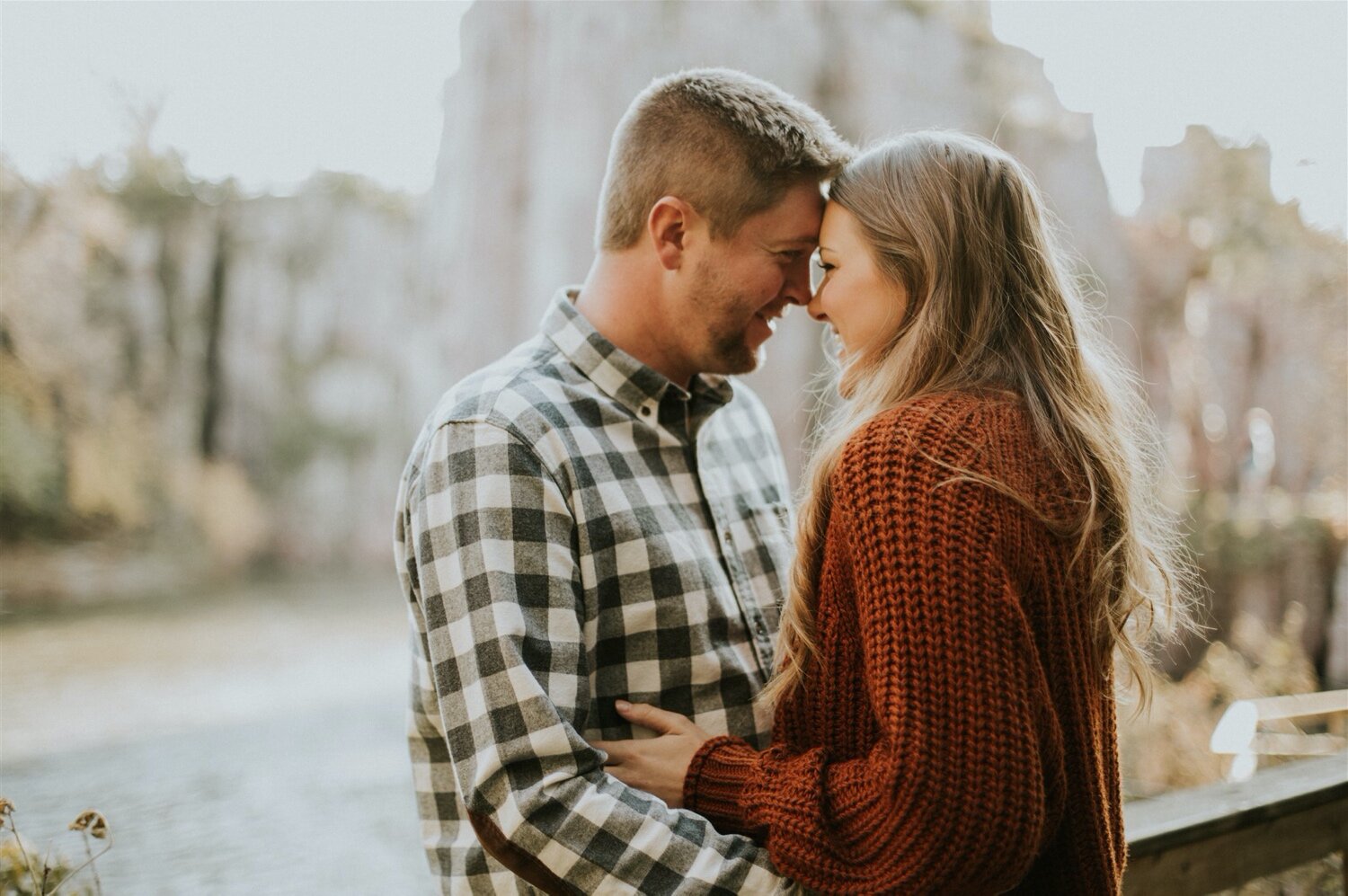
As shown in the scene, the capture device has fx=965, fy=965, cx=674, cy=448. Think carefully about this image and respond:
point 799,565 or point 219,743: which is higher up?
point 799,565

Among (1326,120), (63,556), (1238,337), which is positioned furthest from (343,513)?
(1326,120)

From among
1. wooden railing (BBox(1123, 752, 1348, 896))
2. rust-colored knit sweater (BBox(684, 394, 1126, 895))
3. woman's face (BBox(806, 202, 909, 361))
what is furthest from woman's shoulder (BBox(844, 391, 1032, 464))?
wooden railing (BBox(1123, 752, 1348, 896))

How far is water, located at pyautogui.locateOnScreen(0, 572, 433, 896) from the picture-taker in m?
A: 4.00

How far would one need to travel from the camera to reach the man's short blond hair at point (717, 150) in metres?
1.29

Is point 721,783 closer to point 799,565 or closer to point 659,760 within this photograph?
point 659,760

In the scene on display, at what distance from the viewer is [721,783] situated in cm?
103

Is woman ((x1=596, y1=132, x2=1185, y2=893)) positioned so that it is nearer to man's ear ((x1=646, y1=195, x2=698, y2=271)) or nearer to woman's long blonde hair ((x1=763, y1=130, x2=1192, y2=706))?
woman's long blonde hair ((x1=763, y1=130, x2=1192, y2=706))

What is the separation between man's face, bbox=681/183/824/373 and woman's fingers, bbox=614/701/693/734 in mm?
486

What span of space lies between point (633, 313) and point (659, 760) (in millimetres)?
593

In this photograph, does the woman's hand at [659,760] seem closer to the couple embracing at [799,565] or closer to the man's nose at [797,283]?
the couple embracing at [799,565]

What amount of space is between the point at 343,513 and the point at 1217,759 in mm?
10894

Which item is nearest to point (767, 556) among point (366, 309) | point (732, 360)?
point (732, 360)

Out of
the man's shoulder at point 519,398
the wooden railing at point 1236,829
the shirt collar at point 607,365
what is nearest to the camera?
the man's shoulder at point 519,398

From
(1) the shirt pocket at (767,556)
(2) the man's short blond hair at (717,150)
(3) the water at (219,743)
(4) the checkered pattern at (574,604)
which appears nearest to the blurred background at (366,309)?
(3) the water at (219,743)
